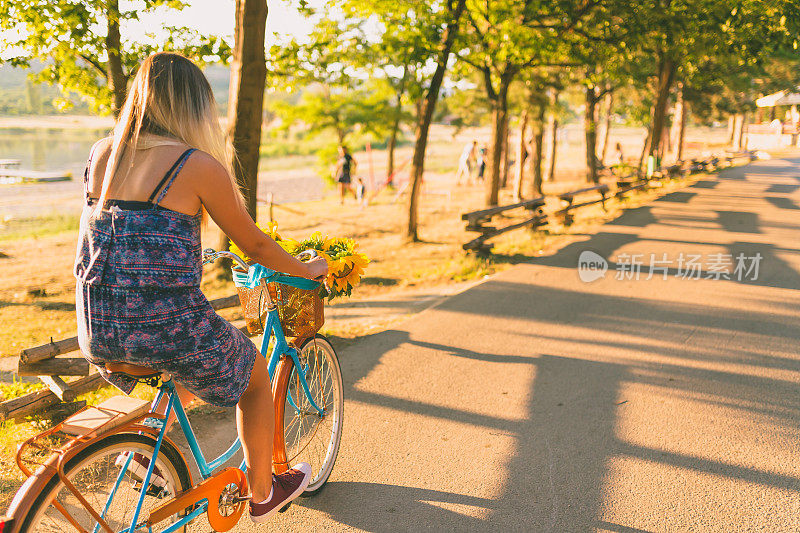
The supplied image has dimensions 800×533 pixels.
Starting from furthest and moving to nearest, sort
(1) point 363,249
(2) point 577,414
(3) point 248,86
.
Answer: (1) point 363,249 < (3) point 248,86 < (2) point 577,414

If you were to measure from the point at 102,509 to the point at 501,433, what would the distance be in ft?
9.33

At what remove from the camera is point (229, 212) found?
8.11ft

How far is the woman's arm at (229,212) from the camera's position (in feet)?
7.79

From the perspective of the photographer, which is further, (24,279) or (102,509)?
(24,279)

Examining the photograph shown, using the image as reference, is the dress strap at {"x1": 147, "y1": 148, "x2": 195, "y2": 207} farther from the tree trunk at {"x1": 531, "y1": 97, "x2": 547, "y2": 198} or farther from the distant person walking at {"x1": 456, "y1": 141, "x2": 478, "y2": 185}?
the distant person walking at {"x1": 456, "y1": 141, "x2": 478, "y2": 185}

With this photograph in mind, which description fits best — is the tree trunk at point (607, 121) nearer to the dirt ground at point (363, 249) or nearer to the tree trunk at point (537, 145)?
the tree trunk at point (537, 145)

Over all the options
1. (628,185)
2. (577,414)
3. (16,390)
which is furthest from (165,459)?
(628,185)

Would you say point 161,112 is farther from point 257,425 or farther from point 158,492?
point 158,492

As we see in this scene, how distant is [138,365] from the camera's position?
2.40 meters

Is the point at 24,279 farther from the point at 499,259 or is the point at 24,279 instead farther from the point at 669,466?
the point at 669,466

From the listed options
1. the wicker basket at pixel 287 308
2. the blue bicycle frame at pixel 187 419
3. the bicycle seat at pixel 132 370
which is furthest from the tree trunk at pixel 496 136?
the bicycle seat at pixel 132 370

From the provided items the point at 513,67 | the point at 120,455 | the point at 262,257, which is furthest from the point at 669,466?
the point at 513,67

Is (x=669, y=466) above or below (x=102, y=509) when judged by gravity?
below

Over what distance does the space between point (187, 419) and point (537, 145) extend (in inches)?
852
